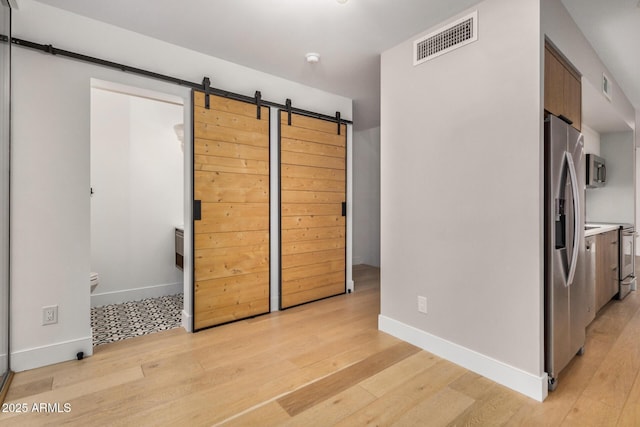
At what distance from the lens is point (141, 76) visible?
2.58m

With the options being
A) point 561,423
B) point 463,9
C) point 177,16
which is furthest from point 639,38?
point 177,16

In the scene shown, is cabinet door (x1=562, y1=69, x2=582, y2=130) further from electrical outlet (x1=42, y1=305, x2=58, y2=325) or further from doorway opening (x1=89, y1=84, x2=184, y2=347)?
electrical outlet (x1=42, y1=305, x2=58, y2=325)

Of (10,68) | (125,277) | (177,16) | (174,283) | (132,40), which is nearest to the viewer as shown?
(10,68)

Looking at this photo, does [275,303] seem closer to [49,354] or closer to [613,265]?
[49,354]

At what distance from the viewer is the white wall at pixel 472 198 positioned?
1876 mm

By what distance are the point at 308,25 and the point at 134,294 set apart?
3422 millimetres

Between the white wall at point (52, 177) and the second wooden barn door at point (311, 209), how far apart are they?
1650 millimetres

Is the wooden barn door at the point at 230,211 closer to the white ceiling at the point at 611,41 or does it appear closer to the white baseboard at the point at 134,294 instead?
the white baseboard at the point at 134,294

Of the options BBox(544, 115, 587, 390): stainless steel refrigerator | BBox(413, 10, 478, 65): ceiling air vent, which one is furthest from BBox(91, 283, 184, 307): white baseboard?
BBox(544, 115, 587, 390): stainless steel refrigerator

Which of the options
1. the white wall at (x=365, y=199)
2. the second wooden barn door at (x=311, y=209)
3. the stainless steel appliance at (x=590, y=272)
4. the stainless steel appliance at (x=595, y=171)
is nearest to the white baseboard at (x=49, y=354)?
the second wooden barn door at (x=311, y=209)

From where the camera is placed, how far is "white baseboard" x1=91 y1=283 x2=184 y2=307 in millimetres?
3459

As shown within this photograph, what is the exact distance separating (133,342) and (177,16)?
2575 mm

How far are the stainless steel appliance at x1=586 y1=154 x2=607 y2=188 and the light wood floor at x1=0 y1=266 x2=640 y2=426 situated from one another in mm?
1758

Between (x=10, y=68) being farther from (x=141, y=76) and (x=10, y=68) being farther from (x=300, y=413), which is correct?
(x=300, y=413)
